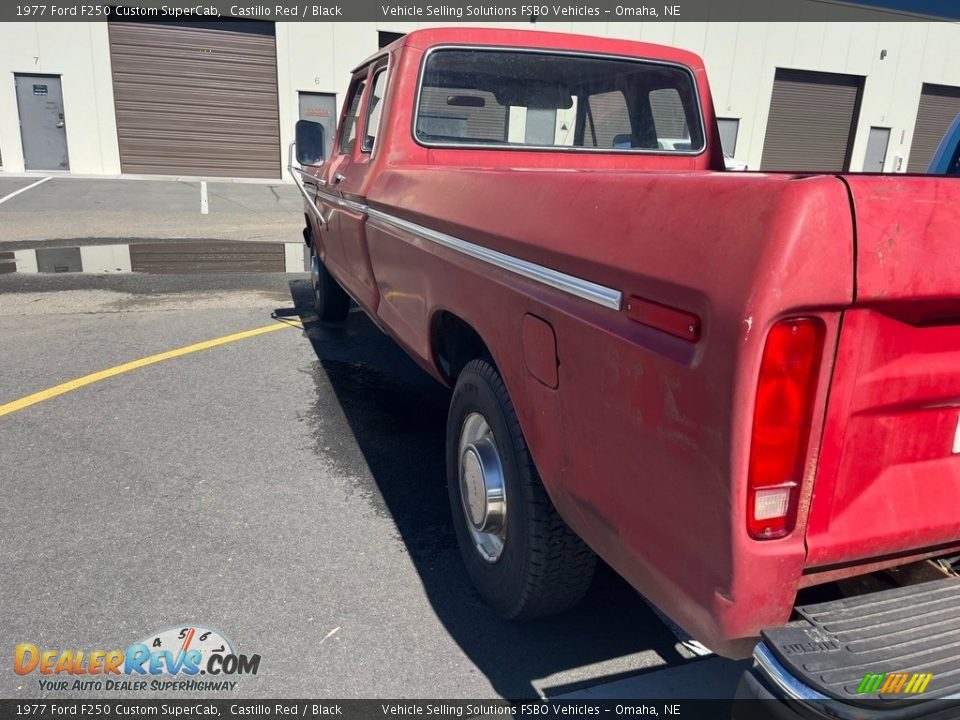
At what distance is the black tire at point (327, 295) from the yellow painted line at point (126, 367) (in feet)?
0.97

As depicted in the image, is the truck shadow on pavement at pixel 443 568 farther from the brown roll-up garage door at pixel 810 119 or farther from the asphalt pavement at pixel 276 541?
the brown roll-up garage door at pixel 810 119

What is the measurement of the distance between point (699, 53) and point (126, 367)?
25.1 meters

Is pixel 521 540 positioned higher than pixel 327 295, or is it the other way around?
pixel 521 540

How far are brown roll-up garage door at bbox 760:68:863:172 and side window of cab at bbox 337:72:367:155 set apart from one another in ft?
79.5

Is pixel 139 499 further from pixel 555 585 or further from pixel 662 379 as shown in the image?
pixel 662 379

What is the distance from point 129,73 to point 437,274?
73.6 ft

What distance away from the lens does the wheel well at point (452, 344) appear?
276 cm

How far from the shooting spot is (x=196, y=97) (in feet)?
71.5

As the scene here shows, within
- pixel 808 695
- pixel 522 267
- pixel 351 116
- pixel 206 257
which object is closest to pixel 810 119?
pixel 206 257

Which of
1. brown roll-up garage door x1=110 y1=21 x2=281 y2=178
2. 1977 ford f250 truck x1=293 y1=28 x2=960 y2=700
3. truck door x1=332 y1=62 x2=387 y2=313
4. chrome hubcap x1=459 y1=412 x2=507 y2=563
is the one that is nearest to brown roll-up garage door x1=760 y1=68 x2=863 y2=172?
brown roll-up garage door x1=110 y1=21 x2=281 y2=178

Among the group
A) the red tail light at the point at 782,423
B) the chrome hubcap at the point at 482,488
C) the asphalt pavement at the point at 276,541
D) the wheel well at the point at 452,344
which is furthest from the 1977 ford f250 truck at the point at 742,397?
the wheel well at the point at 452,344

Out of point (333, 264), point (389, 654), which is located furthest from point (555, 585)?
point (333, 264)

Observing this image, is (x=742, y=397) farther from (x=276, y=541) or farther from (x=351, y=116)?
(x=351, y=116)

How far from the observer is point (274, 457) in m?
3.75
